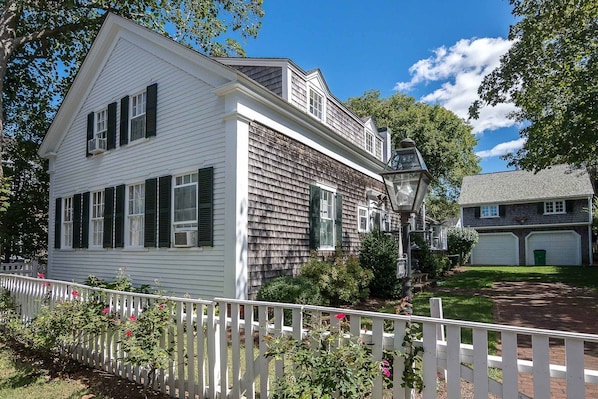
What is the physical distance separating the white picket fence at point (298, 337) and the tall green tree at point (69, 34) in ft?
45.6

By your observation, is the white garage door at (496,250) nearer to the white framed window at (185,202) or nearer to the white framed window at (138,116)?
the white framed window at (185,202)

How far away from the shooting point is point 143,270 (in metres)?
9.28

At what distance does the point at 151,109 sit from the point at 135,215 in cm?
275

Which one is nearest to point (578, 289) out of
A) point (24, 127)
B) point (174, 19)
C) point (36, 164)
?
point (174, 19)

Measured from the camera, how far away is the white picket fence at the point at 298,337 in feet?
7.68

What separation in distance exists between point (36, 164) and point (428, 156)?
2189cm

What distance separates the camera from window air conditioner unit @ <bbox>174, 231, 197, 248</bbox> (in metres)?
8.12

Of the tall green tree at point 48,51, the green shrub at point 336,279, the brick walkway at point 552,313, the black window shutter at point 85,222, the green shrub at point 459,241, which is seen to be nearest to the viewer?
the brick walkway at point 552,313

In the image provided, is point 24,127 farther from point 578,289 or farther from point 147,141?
point 578,289

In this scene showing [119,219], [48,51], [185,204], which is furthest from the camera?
[48,51]

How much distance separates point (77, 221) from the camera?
11.7 meters

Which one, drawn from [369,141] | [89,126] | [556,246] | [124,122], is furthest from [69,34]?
[556,246]

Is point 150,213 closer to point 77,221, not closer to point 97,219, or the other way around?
point 97,219

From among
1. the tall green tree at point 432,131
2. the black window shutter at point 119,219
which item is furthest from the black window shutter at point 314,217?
the tall green tree at point 432,131
